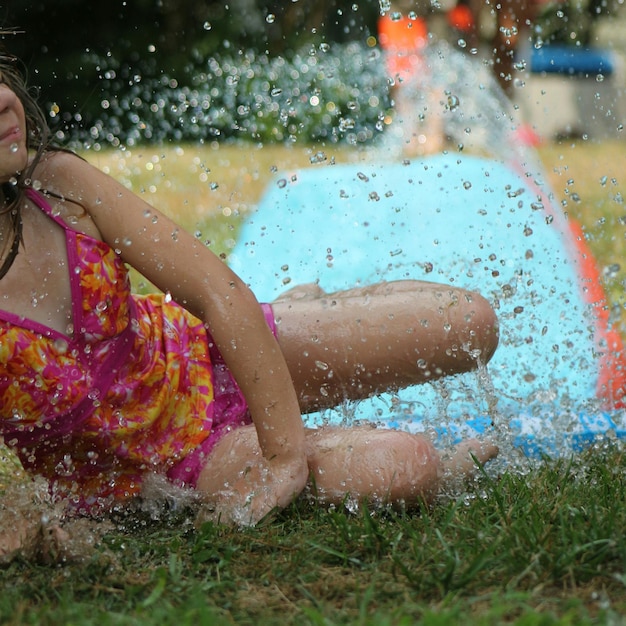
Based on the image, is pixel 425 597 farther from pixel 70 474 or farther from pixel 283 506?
pixel 70 474

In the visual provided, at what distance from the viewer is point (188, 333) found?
7.81 ft

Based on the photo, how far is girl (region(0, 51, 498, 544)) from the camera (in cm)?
201

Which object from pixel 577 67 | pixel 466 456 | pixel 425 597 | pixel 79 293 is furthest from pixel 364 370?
pixel 577 67

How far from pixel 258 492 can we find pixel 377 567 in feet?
1.28

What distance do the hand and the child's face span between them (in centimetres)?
74

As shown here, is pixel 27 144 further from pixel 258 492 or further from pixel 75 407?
pixel 258 492

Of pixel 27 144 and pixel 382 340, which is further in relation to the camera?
pixel 382 340

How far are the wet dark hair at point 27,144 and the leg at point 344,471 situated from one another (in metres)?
0.60

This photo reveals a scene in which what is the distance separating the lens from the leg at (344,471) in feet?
6.60

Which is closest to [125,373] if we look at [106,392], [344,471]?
[106,392]

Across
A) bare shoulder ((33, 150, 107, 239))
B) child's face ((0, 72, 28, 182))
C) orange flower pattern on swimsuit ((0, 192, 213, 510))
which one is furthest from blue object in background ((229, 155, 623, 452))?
child's face ((0, 72, 28, 182))

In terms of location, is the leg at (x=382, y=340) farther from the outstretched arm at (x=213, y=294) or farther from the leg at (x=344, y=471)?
the outstretched arm at (x=213, y=294)

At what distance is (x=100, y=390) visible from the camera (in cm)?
210

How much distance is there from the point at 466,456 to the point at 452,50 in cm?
778
